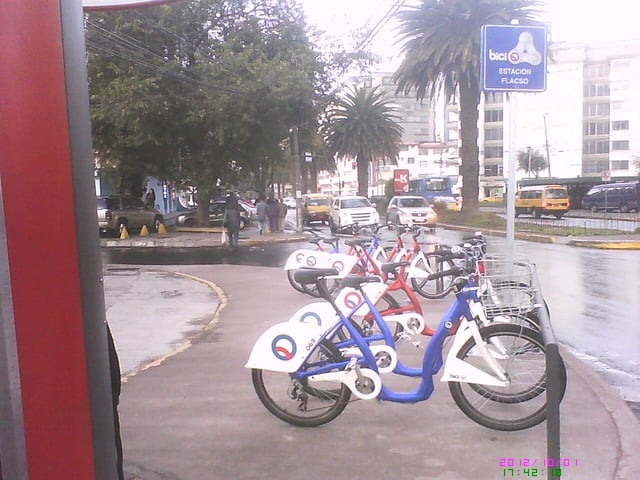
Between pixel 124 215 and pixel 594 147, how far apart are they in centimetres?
6954

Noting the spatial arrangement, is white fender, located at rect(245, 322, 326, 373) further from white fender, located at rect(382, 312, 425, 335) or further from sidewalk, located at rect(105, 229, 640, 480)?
white fender, located at rect(382, 312, 425, 335)

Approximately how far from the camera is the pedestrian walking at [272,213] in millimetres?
26812

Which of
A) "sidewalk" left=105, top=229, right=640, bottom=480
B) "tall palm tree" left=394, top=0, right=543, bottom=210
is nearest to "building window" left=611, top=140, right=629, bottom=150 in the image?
"tall palm tree" left=394, top=0, right=543, bottom=210

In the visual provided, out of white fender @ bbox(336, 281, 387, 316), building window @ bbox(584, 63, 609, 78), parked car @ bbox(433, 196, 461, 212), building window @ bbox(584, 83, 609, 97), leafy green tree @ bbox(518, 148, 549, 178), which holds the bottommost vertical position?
parked car @ bbox(433, 196, 461, 212)

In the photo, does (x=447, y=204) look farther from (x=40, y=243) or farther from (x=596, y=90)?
(x=596, y=90)

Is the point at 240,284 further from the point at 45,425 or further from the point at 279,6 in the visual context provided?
the point at 279,6

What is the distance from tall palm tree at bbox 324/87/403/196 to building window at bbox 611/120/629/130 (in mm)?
41741

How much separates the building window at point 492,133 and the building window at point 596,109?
12485 mm

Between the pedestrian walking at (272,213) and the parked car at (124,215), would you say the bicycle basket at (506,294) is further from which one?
the pedestrian walking at (272,213)

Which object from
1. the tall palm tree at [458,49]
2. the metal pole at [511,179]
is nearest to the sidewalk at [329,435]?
the metal pole at [511,179]

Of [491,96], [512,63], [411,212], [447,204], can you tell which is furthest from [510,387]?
[491,96]

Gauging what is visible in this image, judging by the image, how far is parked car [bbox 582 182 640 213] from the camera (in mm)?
40406

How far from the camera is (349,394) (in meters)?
4.41

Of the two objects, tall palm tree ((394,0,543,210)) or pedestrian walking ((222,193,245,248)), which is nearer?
pedestrian walking ((222,193,245,248))
